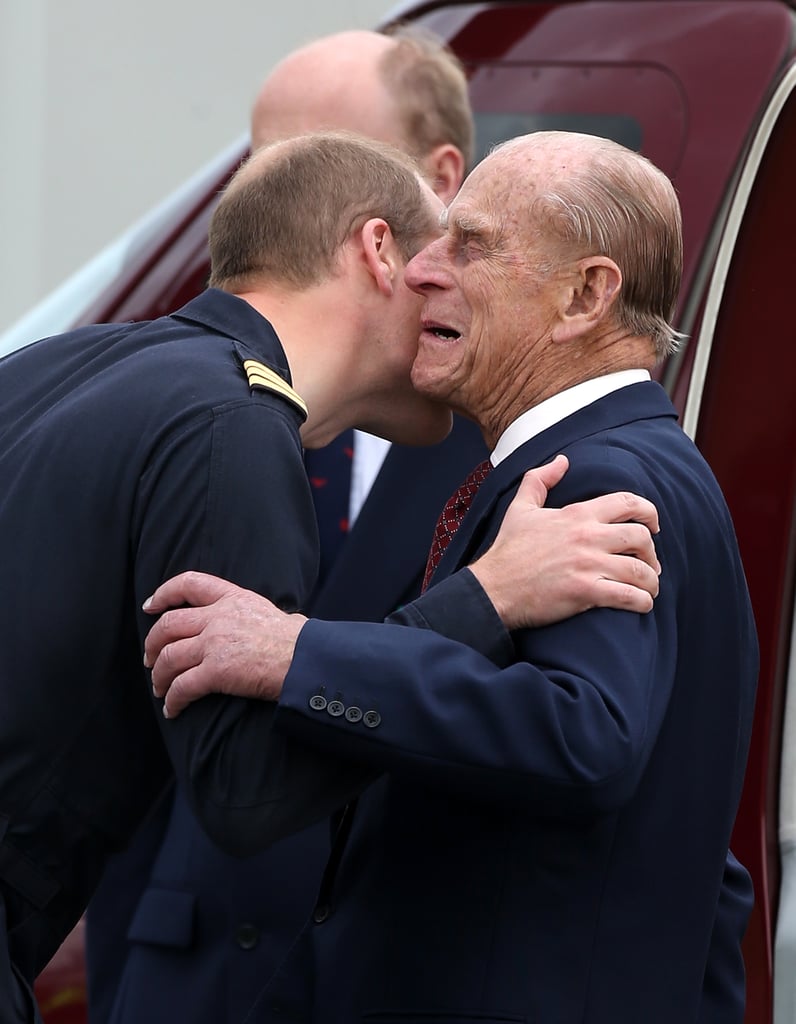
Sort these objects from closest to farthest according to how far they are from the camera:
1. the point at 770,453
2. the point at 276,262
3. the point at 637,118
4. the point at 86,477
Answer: the point at 86,477 → the point at 276,262 → the point at 770,453 → the point at 637,118

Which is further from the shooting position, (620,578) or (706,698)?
(706,698)

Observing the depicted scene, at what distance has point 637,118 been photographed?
10.1ft

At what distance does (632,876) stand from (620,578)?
0.34 m

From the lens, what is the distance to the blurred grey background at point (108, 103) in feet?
20.1

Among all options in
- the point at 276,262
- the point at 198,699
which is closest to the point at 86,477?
the point at 198,699

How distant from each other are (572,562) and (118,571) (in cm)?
47

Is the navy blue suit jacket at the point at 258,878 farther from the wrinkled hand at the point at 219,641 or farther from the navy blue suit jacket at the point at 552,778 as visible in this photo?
the wrinkled hand at the point at 219,641

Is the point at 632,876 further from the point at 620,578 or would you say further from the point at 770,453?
the point at 770,453

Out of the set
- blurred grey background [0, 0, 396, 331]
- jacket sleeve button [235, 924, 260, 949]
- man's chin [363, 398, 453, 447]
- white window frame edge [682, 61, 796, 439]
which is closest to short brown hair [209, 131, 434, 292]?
man's chin [363, 398, 453, 447]

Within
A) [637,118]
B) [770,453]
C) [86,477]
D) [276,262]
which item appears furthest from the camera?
[637,118]

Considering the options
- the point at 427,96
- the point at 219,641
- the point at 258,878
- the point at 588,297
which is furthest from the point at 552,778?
the point at 427,96

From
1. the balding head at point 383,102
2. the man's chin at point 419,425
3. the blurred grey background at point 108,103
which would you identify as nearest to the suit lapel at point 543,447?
the man's chin at point 419,425

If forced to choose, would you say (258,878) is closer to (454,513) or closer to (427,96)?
(454,513)

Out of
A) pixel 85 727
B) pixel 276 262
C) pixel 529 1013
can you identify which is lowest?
pixel 529 1013
